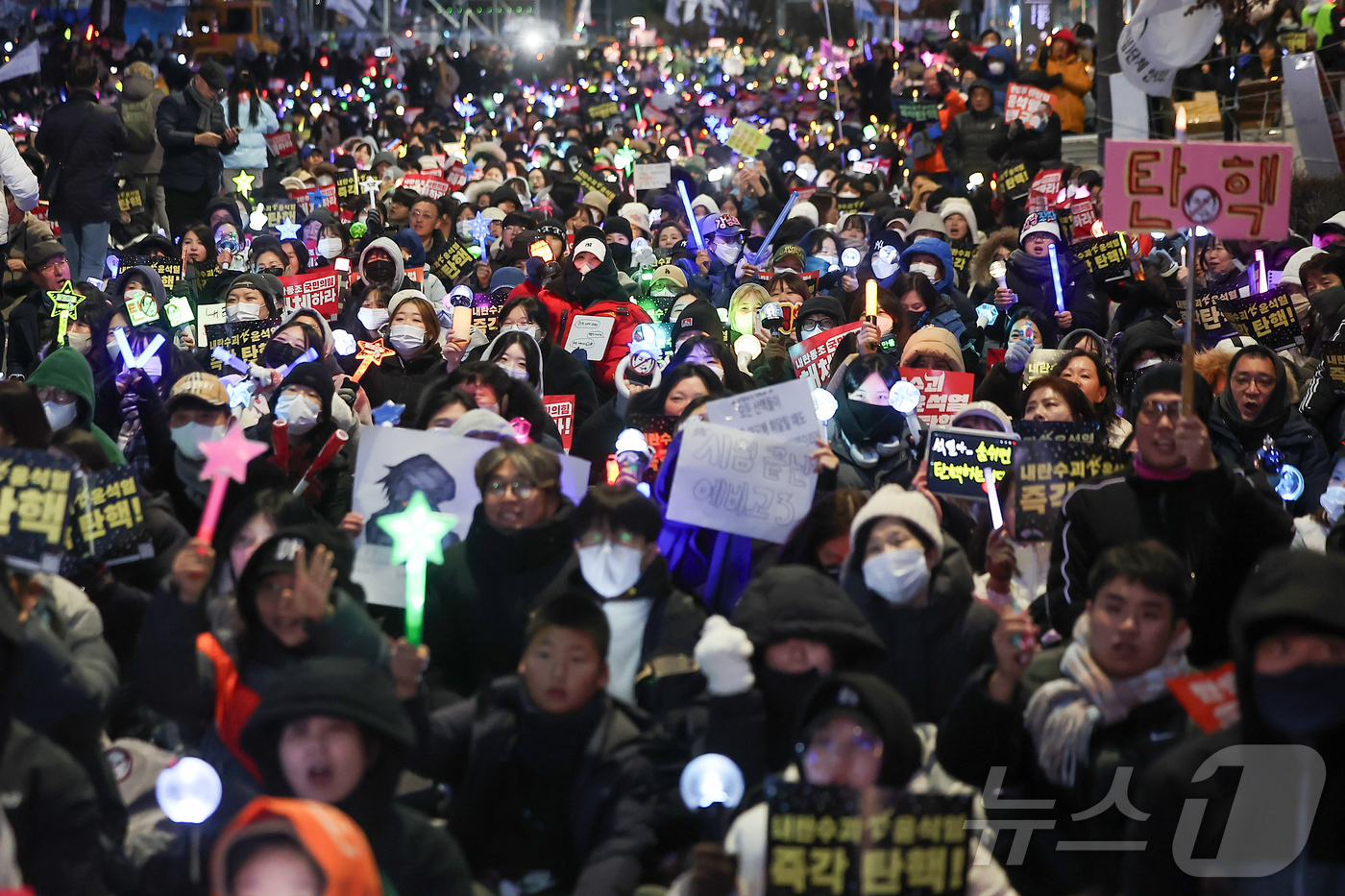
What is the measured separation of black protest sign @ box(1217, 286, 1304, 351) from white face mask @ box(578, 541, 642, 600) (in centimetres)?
518

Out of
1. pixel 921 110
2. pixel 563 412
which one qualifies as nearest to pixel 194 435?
pixel 563 412

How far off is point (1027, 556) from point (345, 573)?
236 cm

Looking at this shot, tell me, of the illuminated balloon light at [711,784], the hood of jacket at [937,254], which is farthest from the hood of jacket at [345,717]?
the hood of jacket at [937,254]

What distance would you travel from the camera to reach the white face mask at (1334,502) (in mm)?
5039

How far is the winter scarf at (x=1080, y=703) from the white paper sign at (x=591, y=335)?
5.45 m

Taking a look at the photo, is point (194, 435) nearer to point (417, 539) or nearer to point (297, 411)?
point (297, 411)

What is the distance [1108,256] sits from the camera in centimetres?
910

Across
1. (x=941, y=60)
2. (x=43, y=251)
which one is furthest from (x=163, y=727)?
(x=941, y=60)

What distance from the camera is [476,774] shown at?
3.62 metres

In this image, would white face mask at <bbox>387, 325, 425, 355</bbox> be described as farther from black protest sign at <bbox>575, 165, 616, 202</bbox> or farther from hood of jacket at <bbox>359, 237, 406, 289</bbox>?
black protest sign at <bbox>575, 165, 616, 202</bbox>

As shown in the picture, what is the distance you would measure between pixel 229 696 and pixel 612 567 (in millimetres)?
1156

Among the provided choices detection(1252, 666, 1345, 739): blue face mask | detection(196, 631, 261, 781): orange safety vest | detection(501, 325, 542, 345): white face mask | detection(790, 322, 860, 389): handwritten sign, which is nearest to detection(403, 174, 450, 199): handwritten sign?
detection(501, 325, 542, 345): white face mask

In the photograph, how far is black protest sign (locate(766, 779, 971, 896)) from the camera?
9.86 ft

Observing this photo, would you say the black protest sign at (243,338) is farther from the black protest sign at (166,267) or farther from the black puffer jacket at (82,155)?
the black puffer jacket at (82,155)
